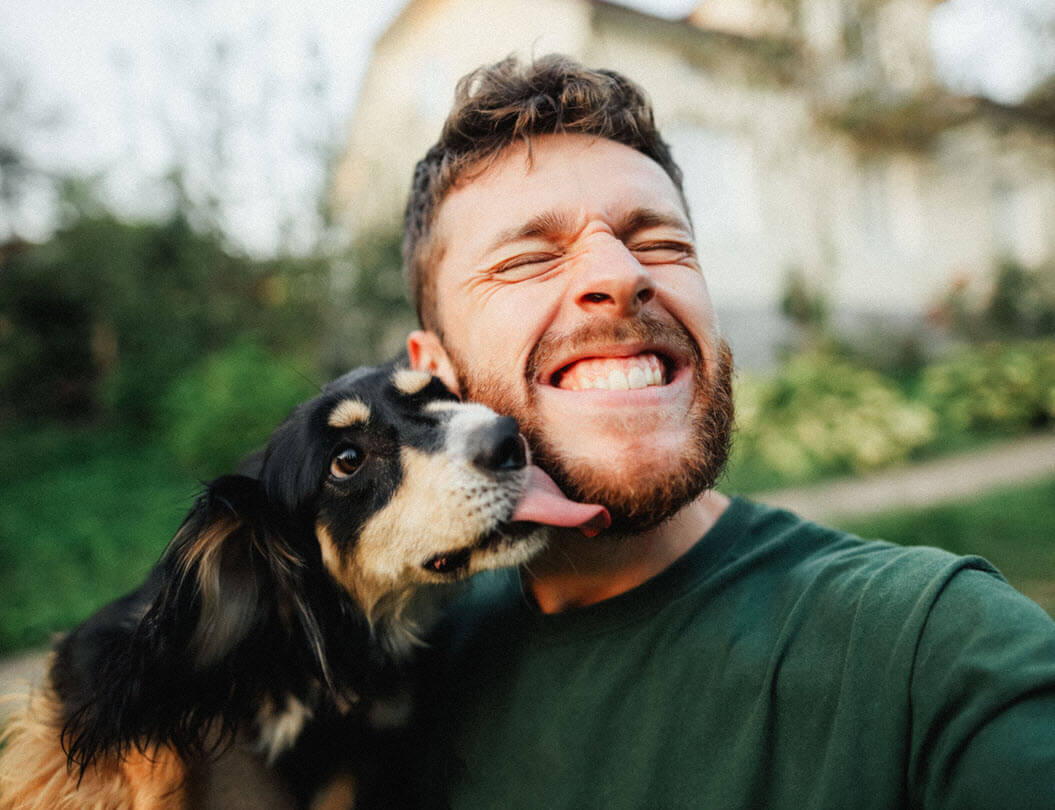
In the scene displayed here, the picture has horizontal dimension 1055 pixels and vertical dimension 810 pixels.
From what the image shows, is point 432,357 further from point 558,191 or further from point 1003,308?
Answer: point 1003,308

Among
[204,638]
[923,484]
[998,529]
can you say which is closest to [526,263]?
[204,638]

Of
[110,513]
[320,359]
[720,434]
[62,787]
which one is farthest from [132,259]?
[720,434]

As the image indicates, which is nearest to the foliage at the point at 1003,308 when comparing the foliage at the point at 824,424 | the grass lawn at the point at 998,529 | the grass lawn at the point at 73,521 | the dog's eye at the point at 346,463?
the foliage at the point at 824,424

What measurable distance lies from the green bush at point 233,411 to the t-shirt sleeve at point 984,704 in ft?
24.9

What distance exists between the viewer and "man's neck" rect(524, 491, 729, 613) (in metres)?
1.67

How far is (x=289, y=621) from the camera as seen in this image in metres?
1.98

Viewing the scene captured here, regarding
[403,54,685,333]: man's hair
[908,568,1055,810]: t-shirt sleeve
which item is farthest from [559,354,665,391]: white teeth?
[908,568,1055,810]: t-shirt sleeve

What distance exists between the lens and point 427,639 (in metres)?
2.16

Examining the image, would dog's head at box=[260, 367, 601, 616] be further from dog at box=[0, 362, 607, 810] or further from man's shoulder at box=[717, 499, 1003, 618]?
man's shoulder at box=[717, 499, 1003, 618]

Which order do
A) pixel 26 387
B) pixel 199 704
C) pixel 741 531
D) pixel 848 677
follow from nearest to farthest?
1. pixel 848 677
2. pixel 741 531
3. pixel 199 704
4. pixel 26 387

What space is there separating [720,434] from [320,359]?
969cm

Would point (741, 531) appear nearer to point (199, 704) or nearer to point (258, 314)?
point (199, 704)

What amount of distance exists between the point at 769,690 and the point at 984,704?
0.36 m

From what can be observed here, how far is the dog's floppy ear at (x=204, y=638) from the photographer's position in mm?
1710
